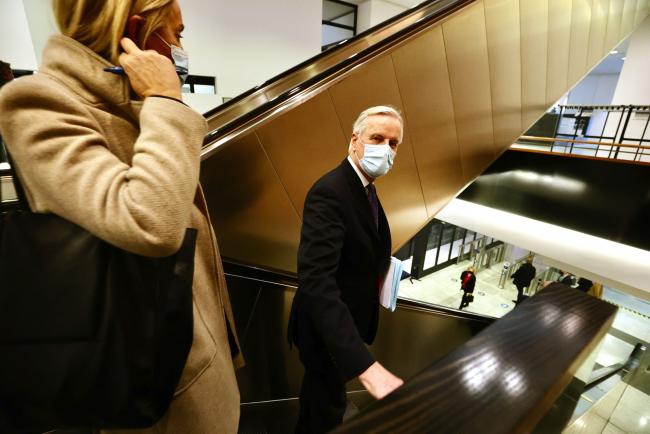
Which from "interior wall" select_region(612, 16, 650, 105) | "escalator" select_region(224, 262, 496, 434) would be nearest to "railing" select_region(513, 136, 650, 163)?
"interior wall" select_region(612, 16, 650, 105)

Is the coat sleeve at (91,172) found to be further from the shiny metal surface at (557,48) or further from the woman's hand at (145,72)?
the shiny metal surface at (557,48)

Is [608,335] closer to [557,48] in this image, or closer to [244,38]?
[557,48]

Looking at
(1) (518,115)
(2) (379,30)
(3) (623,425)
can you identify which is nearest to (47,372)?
(3) (623,425)

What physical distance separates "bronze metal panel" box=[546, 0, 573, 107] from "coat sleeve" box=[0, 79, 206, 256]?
232 inches

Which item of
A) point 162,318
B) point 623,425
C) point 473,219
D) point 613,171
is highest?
point 162,318

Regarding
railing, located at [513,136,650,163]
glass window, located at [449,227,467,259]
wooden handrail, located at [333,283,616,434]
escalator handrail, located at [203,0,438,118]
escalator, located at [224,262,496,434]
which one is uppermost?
escalator handrail, located at [203,0,438,118]

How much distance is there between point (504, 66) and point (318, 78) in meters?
3.09

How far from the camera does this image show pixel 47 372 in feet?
1.89

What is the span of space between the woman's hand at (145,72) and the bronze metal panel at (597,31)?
305 inches

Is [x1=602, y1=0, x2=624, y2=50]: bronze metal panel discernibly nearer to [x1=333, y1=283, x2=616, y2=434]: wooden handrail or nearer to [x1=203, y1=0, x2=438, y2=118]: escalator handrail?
[x1=203, y1=0, x2=438, y2=118]: escalator handrail

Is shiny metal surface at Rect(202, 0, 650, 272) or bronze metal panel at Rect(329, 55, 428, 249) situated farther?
bronze metal panel at Rect(329, 55, 428, 249)

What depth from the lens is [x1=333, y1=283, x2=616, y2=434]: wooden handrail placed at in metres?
0.54

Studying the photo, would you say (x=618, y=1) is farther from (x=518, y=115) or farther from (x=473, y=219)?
(x=473, y=219)

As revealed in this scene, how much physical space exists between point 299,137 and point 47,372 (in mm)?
1968
